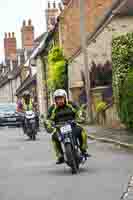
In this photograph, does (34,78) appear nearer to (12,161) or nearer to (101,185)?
(12,161)

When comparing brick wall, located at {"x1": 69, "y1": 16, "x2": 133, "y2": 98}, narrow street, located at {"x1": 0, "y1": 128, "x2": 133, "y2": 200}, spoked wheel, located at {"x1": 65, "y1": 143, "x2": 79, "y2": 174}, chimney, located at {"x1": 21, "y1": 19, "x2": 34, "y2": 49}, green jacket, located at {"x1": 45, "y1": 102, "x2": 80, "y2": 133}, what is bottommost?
narrow street, located at {"x1": 0, "y1": 128, "x2": 133, "y2": 200}

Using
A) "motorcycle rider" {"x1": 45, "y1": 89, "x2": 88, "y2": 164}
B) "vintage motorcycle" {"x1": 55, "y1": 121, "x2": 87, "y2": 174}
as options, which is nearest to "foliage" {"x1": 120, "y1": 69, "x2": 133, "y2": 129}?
"motorcycle rider" {"x1": 45, "y1": 89, "x2": 88, "y2": 164}

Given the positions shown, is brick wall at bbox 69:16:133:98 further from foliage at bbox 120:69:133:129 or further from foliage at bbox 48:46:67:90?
foliage at bbox 120:69:133:129

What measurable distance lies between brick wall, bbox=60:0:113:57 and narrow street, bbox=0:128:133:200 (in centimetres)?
2214

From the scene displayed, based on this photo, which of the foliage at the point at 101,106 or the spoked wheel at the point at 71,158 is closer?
the spoked wheel at the point at 71,158

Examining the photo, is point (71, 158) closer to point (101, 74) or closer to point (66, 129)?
point (66, 129)

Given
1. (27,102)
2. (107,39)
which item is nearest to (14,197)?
(27,102)

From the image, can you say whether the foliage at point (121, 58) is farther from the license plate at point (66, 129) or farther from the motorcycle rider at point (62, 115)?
the license plate at point (66, 129)

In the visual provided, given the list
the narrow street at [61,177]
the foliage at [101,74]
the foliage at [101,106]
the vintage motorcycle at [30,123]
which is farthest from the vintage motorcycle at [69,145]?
the foliage at [101,74]

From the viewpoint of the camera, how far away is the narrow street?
9906 mm

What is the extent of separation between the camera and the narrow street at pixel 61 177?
991 centimetres

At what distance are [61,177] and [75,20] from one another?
34.0 meters

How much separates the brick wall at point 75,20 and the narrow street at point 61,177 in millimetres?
22145

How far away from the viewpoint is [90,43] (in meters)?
35.8
